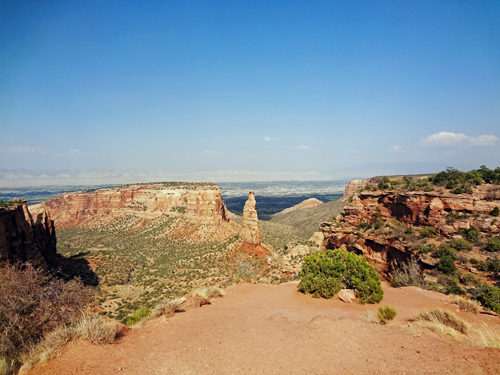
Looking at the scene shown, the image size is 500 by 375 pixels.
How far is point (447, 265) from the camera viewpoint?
17.4 m

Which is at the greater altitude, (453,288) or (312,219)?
(453,288)

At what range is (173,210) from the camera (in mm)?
67062

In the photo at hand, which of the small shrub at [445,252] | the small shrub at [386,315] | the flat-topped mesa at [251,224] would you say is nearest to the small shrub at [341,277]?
the small shrub at [386,315]

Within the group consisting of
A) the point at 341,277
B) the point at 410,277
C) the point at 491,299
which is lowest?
the point at 410,277

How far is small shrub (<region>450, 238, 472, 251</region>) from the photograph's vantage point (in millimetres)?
18119

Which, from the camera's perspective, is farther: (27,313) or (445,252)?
(445,252)

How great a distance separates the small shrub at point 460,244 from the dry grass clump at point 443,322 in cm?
1136

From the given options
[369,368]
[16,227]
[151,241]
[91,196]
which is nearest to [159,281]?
[16,227]

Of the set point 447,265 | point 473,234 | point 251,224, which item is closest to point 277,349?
point 447,265

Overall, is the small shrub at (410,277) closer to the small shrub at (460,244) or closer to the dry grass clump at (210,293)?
the small shrub at (460,244)

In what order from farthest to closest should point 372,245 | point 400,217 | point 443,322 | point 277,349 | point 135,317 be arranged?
point 372,245, point 400,217, point 135,317, point 443,322, point 277,349

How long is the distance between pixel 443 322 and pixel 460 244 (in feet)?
39.7

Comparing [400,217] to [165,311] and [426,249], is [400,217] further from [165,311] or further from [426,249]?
[165,311]

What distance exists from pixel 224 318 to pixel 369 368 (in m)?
6.19
